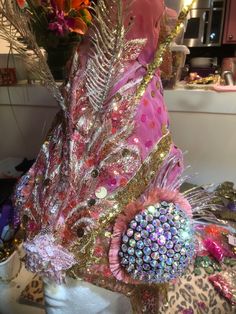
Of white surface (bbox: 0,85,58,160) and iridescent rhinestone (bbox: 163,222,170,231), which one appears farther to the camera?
white surface (bbox: 0,85,58,160)

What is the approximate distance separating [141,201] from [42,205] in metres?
0.15

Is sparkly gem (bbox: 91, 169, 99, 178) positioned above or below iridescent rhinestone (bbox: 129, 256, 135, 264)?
above

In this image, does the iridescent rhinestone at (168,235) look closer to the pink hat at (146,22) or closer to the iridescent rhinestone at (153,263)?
the iridescent rhinestone at (153,263)

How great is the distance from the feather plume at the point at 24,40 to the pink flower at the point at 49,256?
20 centimetres

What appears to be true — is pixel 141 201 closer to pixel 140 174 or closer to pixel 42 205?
pixel 140 174

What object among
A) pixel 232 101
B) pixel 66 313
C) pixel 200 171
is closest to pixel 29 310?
pixel 66 313

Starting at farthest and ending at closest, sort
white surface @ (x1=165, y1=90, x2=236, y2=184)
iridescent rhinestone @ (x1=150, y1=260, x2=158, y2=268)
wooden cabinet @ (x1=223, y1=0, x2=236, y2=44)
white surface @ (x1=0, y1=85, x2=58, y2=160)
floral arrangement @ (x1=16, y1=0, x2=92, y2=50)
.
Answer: wooden cabinet @ (x1=223, y1=0, x2=236, y2=44) < white surface @ (x1=0, y1=85, x2=58, y2=160) < white surface @ (x1=165, y1=90, x2=236, y2=184) < floral arrangement @ (x1=16, y1=0, x2=92, y2=50) < iridescent rhinestone @ (x1=150, y1=260, x2=158, y2=268)

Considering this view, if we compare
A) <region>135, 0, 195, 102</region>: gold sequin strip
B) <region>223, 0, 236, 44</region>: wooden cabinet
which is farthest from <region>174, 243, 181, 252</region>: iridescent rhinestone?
<region>223, 0, 236, 44</region>: wooden cabinet

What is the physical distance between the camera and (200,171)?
1.08 meters

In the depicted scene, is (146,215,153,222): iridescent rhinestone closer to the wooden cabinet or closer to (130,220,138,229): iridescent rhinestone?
(130,220,138,229): iridescent rhinestone

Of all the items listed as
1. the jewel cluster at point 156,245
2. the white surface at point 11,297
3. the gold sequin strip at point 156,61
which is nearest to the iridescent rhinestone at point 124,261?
the jewel cluster at point 156,245

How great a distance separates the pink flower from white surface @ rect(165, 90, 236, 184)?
60 cm

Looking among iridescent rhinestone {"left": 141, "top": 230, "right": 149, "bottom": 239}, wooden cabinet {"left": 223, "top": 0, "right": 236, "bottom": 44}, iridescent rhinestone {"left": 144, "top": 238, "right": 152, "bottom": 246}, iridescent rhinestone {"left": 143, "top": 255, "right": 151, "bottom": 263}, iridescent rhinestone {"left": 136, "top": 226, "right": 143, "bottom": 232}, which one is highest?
wooden cabinet {"left": 223, "top": 0, "right": 236, "bottom": 44}

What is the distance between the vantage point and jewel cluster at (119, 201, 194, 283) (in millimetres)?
446
